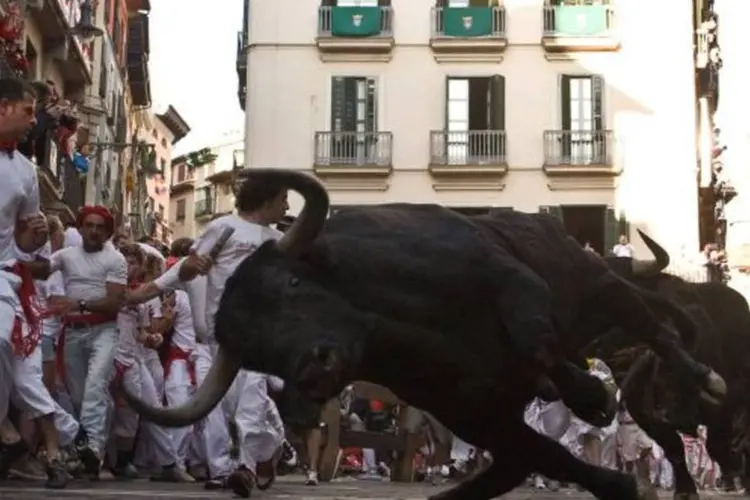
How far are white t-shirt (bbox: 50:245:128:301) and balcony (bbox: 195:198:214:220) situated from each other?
76.4 metres

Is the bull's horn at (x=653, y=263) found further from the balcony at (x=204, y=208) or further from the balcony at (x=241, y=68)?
the balcony at (x=204, y=208)

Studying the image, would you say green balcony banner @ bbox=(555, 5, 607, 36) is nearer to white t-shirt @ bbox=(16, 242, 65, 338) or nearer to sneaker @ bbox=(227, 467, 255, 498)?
white t-shirt @ bbox=(16, 242, 65, 338)

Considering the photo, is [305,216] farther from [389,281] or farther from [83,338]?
[83,338]

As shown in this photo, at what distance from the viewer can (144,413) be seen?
186 inches

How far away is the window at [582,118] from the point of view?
3378cm

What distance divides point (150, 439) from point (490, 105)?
24.2 meters

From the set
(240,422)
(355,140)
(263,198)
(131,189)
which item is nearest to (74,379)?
(240,422)

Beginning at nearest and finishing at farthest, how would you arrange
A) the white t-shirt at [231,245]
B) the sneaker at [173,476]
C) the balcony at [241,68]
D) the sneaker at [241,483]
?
the sneaker at [241,483]
the white t-shirt at [231,245]
the sneaker at [173,476]
the balcony at [241,68]

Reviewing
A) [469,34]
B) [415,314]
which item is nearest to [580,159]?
[469,34]

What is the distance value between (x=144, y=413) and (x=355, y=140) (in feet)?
97.2

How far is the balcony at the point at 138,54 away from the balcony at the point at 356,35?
2261 cm

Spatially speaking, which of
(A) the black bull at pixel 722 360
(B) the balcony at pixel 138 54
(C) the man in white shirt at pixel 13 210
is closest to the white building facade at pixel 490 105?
(B) the balcony at pixel 138 54

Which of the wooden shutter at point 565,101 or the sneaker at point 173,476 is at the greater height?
the wooden shutter at point 565,101

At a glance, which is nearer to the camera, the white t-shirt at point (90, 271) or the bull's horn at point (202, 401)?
the bull's horn at point (202, 401)
